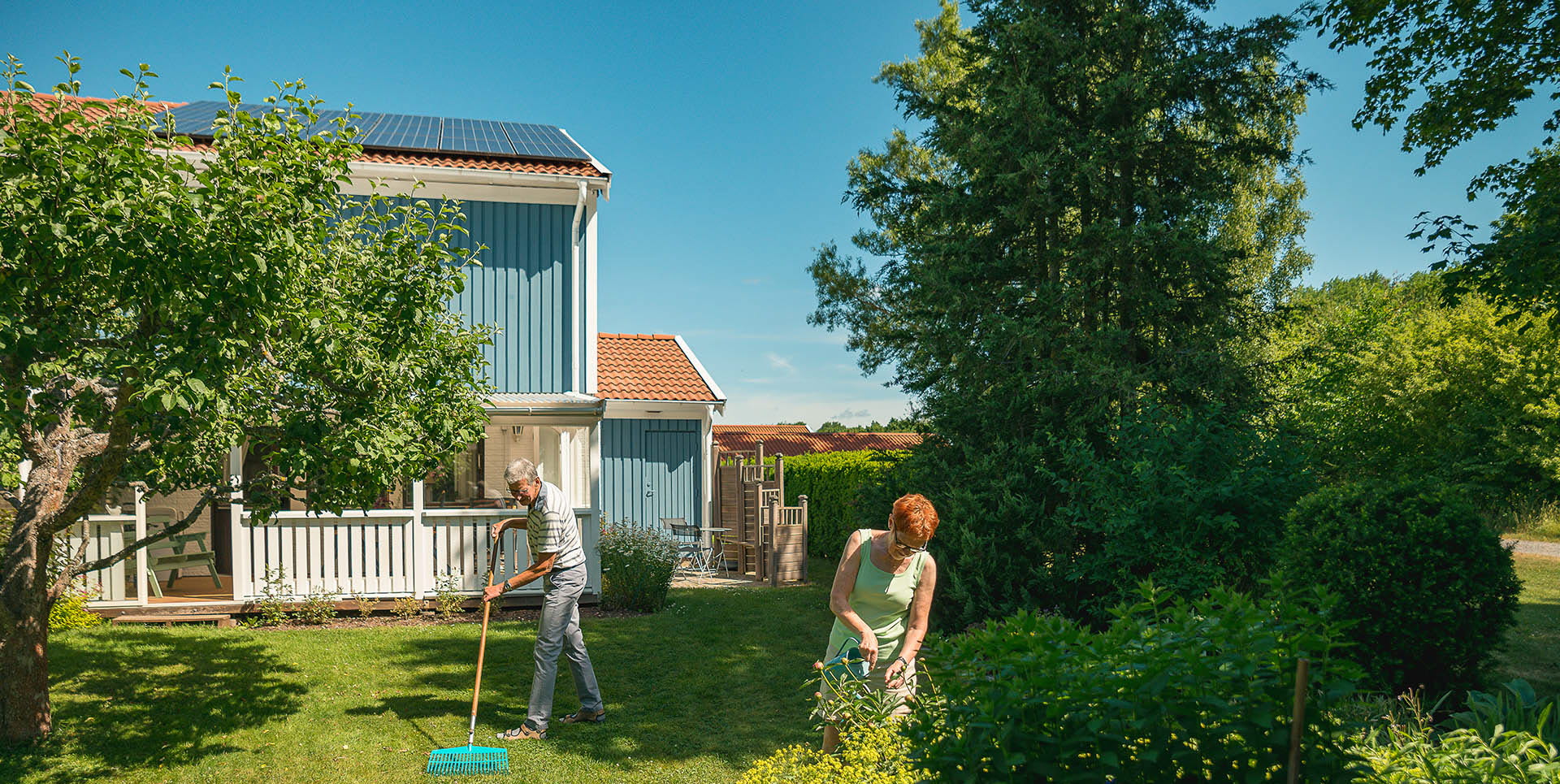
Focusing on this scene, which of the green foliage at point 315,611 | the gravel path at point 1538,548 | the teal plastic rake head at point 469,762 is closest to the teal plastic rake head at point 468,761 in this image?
the teal plastic rake head at point 469,762

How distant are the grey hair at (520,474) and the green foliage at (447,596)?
17.1 ft

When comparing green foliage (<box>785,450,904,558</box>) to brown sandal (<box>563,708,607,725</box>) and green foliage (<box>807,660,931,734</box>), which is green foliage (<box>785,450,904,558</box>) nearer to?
brown sandal (<box>563,708,607,725</box>)

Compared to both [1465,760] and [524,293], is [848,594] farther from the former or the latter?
[524,293]

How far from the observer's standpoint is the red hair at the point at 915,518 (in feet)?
14.1

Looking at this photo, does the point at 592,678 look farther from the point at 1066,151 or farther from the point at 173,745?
the point at 1066,151

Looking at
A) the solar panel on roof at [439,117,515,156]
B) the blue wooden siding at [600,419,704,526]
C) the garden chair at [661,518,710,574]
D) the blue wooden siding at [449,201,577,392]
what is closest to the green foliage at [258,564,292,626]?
the blue wooden siding at [449,201,577,392]

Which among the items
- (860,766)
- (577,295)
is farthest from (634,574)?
(860,766)

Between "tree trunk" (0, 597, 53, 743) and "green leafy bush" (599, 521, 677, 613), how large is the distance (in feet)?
20.1

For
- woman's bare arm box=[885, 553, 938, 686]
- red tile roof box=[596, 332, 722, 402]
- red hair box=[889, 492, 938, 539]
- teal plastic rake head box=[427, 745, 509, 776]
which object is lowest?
teal plastic rake head box=[427, 745, 509, 776]

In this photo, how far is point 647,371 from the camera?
60.3 ft

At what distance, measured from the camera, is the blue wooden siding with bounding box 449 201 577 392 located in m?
12.5

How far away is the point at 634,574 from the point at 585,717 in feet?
14.7

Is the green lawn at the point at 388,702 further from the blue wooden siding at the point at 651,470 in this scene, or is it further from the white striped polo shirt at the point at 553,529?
the blue wooden siding at the point at 651,470

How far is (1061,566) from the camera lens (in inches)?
362
